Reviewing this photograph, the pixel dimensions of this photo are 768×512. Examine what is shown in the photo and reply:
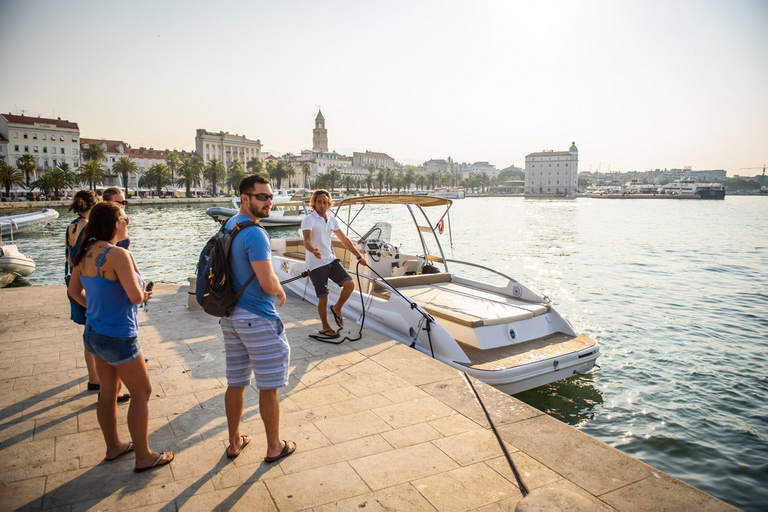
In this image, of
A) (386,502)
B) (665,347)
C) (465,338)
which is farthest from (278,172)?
(386,502)

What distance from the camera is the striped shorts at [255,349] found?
3.12 metres

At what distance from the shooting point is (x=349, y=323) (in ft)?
24.7

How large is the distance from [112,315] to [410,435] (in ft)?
8.24

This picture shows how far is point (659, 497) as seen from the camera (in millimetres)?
3068

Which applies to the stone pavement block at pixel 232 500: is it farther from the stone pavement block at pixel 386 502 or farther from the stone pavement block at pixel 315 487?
the stone pavement block at pixel 386 502

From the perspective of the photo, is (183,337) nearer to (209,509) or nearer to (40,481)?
(40,481)

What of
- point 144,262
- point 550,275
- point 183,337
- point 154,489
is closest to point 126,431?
point 154,489

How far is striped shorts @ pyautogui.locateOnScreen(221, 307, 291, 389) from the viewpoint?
10.2 feet

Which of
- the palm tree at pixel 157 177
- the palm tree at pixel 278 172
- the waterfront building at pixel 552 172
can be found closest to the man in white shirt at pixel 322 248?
the palm tree at pixel 157 177

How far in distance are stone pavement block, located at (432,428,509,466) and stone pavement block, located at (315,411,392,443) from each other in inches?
21.7

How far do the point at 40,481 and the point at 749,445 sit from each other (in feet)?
25.2

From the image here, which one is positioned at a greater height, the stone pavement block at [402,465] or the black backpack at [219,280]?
the black backpack at [219,280]

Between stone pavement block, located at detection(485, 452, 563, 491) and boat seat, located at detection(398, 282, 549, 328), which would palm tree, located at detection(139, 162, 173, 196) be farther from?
stone pavement block, located at detection(485, 452, 563, 491)

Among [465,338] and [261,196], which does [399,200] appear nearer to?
[465,338]
